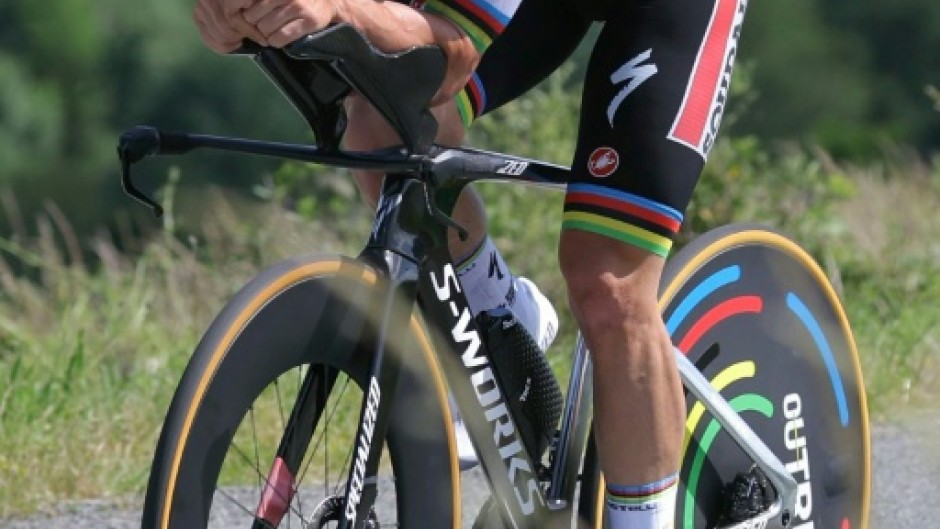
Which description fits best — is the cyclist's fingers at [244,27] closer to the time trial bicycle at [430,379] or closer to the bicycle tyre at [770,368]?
the time trial bicycle at [430,379]

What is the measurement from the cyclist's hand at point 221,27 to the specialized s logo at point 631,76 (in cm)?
73

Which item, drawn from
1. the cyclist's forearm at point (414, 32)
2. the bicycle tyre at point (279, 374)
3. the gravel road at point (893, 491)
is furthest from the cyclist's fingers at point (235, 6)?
the gravel road at point (893, 491)

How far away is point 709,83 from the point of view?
335 centimetres

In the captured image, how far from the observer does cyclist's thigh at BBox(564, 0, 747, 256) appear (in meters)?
3.27

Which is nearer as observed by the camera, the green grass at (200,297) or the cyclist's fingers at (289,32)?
the cyclist's fingers at (289,32)

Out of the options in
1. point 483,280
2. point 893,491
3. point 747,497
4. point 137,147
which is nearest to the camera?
point 137,147

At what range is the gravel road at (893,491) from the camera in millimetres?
4598

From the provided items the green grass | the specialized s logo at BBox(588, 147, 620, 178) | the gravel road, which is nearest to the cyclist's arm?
the specialized s logo at BBox(588, 147, 620, 178)

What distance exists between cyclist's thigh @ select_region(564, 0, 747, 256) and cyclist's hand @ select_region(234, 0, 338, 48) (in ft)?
2.19

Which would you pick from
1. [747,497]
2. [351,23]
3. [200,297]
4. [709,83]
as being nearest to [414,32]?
[351,23]

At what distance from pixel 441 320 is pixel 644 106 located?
1.61 feet

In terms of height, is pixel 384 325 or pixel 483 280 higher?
pixel 483 280

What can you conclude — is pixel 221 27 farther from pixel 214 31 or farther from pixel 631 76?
pixel 631 76

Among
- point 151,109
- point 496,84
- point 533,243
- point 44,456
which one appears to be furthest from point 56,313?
point 151,109
